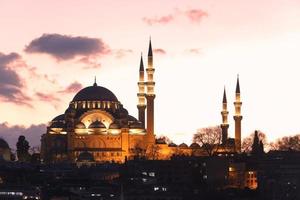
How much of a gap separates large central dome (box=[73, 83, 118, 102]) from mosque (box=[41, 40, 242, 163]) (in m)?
0.13

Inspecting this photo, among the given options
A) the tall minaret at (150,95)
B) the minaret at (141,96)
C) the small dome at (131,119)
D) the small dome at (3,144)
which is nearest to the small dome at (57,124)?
the small dome at (3,144)

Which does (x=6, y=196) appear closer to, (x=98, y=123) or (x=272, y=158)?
(x=272, y=158)

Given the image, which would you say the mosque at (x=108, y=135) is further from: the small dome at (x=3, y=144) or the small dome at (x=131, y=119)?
the small dome at (x=3, y=144)

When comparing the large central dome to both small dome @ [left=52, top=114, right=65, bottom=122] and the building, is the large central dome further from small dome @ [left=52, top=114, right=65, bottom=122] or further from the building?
small dome @ [left=52, top=114, right=65, bottom=122]

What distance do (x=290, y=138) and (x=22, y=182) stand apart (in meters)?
67.2

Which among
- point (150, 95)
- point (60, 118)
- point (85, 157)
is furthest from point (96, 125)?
point (150, 95)

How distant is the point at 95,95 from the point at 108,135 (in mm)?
8480

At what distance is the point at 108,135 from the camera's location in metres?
156

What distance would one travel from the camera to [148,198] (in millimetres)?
106250

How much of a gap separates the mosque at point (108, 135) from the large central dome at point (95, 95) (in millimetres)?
132

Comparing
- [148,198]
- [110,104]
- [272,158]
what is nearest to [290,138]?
[110,104]

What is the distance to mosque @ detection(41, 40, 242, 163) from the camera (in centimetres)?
15450

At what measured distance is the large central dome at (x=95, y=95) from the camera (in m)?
163

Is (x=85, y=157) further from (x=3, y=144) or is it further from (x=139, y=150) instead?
(x=3, y=144)
